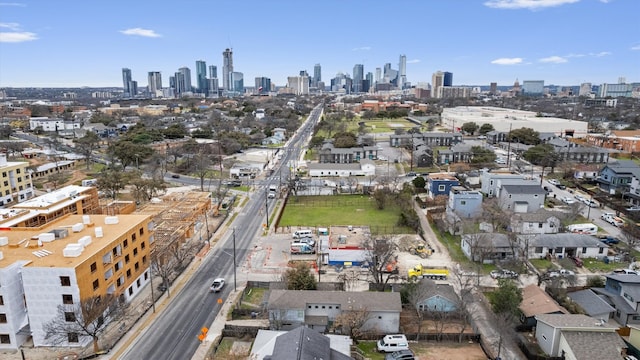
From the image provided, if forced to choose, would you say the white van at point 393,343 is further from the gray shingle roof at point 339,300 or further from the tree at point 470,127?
the tree at point 470,127

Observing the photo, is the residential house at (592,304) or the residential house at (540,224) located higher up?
the residential house at (540,224)

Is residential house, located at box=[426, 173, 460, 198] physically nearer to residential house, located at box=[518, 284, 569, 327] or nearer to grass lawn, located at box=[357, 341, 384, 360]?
residential house, located at box=[518, 284, 569, 327]

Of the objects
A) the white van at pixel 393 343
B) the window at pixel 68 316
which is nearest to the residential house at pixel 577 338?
the white van at pixel 393 343

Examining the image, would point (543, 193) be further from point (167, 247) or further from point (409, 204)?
point (167, 247)

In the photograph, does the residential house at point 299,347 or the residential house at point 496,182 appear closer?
the residential house at point 299,347

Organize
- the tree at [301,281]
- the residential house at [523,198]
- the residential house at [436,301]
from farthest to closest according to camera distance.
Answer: the residential house at [523,198] < the tree at [301,281] < the residential house at [436,301]

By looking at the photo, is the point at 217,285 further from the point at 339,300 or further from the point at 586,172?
the point at 586,172

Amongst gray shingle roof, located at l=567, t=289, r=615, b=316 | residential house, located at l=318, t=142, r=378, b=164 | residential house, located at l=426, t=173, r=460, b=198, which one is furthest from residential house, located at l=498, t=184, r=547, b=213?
residential house, located at l=318, t=142, r=378, b=164
